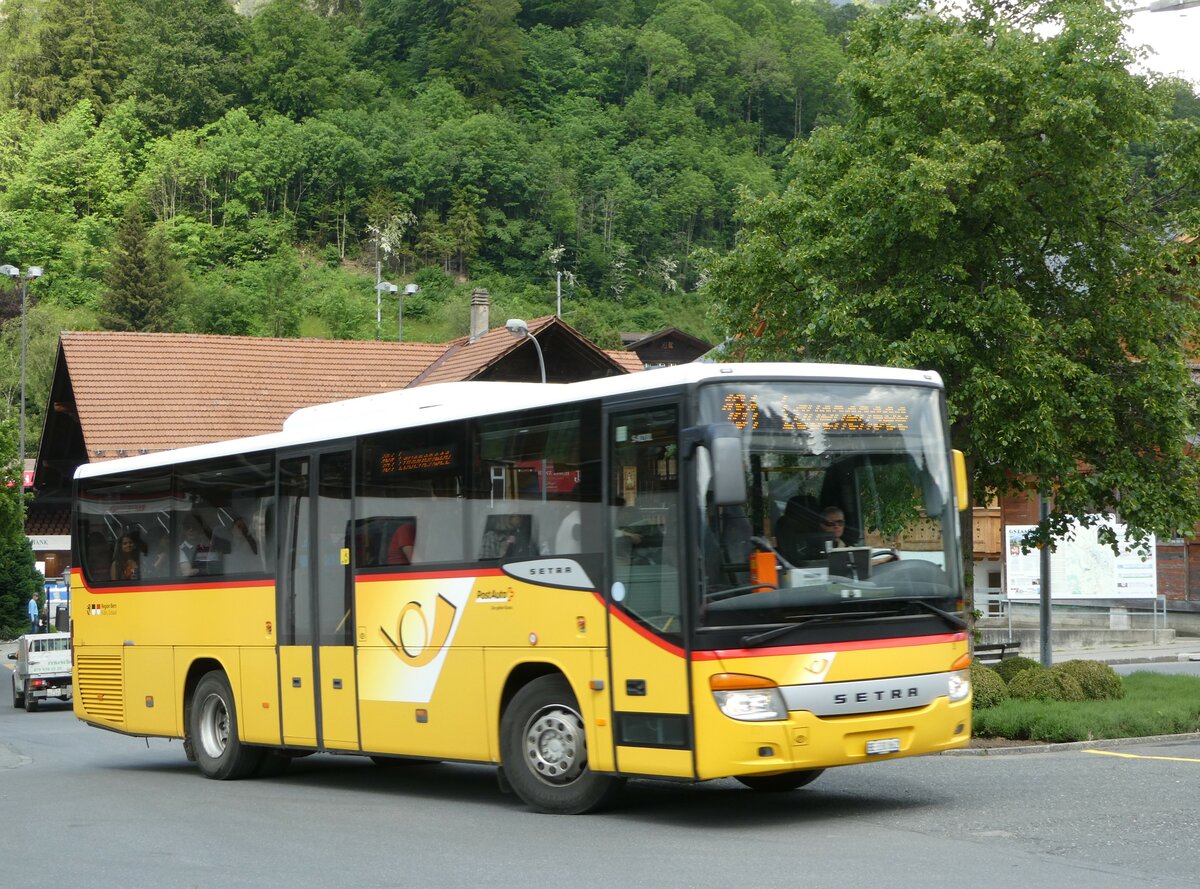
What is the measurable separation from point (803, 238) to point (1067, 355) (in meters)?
3.54

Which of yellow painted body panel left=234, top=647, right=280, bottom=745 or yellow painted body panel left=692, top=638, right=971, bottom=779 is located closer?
yellow painted body panel left=692, top=638, right=971, bottom=779

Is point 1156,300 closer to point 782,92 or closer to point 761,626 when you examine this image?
point 761,626

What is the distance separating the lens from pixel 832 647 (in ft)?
33.2

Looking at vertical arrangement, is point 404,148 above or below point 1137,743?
above

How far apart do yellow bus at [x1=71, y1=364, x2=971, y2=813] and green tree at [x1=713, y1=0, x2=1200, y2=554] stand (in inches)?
295

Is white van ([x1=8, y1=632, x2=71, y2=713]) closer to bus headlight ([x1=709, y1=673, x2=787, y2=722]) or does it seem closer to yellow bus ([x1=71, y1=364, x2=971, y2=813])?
yellow bus ([x1=71, y1=364, x2=971, y2=813])

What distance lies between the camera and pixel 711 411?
399 inches

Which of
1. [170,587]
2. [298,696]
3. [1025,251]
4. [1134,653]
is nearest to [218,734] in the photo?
[170,587]

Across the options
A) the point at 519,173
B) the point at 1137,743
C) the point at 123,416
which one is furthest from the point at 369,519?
the point at 519,173

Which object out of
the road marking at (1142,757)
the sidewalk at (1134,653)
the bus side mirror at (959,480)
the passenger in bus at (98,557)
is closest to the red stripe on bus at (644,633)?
the bus side mirror at (959,480)

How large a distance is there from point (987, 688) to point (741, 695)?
810cm

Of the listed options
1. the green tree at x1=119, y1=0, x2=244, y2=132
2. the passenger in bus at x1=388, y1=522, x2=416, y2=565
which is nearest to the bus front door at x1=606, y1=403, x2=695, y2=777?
the passenger in bus at x1=388, y1=522, x2=416, y2=565

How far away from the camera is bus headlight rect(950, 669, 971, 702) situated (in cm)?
1075

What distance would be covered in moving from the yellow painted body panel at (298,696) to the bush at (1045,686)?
809 centimetres
